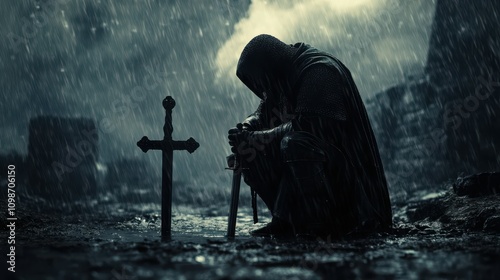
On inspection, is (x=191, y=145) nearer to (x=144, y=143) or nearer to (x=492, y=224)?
(x=144, y=143)

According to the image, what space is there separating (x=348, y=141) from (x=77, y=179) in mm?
57118

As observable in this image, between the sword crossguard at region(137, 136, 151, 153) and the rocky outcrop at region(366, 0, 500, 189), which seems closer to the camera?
the sword crossguard at region(137, 136, 151, 153)

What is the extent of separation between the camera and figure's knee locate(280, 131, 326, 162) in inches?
163

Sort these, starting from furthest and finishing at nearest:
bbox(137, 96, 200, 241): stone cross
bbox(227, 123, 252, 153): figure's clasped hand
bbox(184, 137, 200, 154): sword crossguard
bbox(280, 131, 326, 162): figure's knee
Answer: bbox(184, 137, 200, 154): sword crossguard
bbox(137, 96, 200, 241): stone cross
bbox(227, 123, 252, 153): figure's clasped hand
bbox(280, 131, 326, 162): figure's knee

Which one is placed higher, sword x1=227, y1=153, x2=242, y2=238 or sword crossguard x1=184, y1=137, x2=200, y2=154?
sword crossguard x1=184, y1=137, x2=200, y2=154

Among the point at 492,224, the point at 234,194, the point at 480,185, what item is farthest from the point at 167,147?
the point at 480,185

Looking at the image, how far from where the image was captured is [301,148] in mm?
4148

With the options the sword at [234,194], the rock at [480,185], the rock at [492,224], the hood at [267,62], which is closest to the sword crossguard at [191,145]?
the sword at [234,194]

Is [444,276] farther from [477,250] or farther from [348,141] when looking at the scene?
[348,141]

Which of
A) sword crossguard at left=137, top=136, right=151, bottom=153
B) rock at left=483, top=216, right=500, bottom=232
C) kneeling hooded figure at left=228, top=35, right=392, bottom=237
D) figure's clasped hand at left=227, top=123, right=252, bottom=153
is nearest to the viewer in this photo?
kneeling hooded figure at left=228, top=35, right=392, bottom=237

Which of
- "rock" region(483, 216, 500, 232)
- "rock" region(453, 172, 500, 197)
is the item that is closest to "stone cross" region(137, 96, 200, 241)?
"rock" region(483, 216, 500, 232)

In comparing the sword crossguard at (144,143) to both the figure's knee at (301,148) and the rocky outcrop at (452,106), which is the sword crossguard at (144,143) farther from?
the rocky outcrop at (452,106)

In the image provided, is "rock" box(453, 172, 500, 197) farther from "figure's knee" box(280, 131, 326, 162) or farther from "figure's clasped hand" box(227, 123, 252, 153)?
"figure's clasped hand" box(227, 123, 252, 153)

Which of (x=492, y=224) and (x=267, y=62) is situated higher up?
(x=267, y=62)
